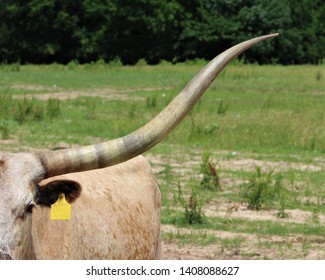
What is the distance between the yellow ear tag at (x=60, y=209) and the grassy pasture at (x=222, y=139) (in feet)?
12.0

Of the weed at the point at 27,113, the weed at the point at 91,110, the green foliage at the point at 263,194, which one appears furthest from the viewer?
the weed at the point at 91,110

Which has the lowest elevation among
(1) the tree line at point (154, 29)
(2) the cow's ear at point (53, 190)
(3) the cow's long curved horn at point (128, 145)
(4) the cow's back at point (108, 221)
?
(1) the tree line at point (154, 29)

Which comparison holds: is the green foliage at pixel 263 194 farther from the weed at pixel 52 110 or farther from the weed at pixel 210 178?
the weed at pixel 52 110

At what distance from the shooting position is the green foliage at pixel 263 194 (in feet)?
36.1

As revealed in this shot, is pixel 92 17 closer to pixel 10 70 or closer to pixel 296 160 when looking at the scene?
pixel 10 70

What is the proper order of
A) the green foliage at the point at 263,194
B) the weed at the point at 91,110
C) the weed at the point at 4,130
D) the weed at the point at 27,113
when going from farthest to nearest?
the weed at the point at 91,110, the weed at the point at 27,113, the weed at the point at 4,130, the green foliage at the point at 263,194

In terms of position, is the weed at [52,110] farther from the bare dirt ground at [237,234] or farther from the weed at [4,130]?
the bare dirt ground at [237,234]

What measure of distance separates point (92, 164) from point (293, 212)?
608 centimetres

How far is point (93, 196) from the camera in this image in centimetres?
609

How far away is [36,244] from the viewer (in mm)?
5312

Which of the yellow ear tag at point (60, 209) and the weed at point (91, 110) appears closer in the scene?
the yellow ear tag at point (60, 209)

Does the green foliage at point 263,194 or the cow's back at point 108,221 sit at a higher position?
the cow's back at point 108,221

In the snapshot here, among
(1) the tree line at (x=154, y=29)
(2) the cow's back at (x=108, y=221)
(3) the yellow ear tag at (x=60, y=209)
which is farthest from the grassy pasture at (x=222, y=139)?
(1) the tree line at (x=154, y=29)

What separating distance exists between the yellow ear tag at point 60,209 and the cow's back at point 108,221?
171 mm
